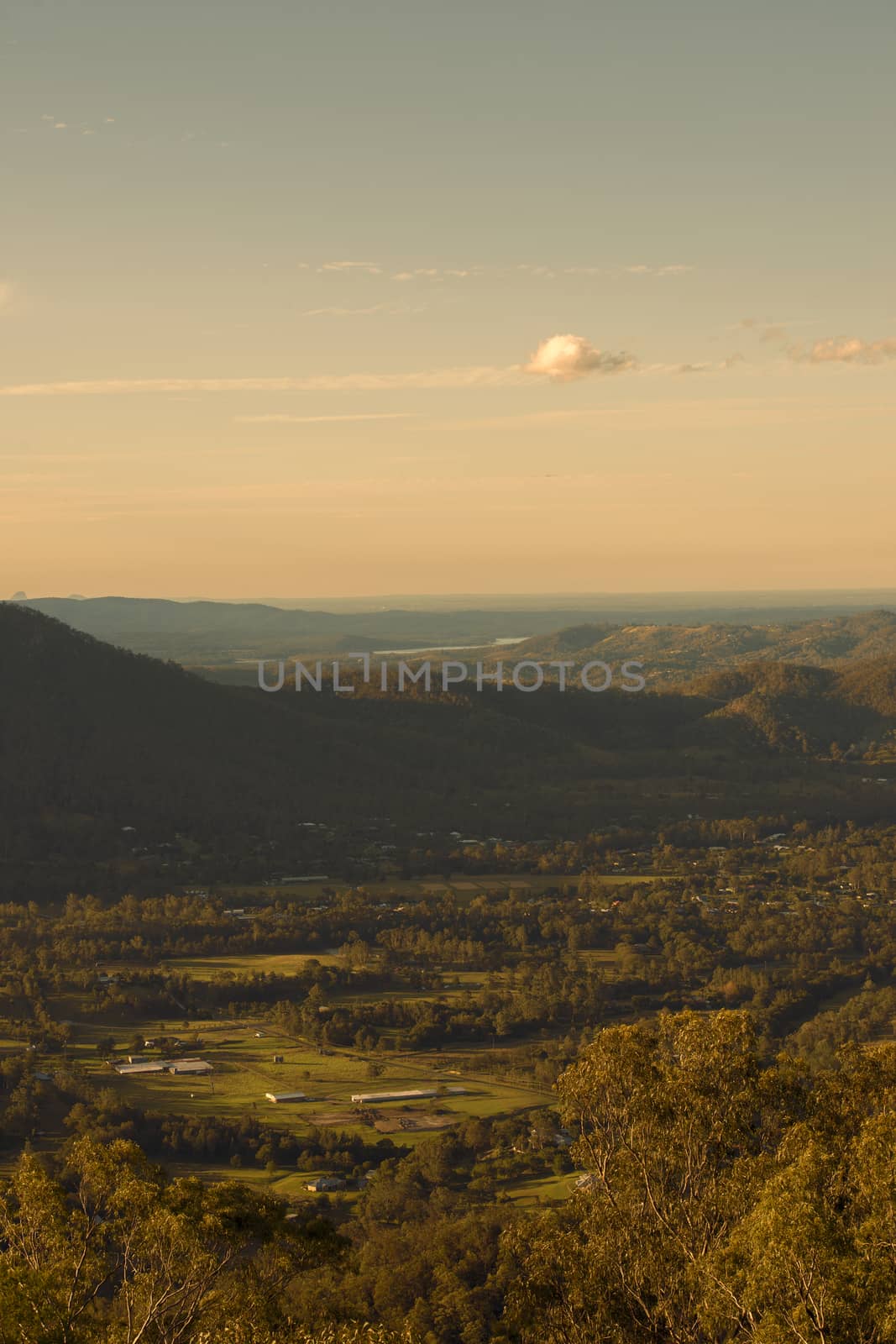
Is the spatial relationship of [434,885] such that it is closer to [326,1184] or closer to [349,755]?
[349,755]

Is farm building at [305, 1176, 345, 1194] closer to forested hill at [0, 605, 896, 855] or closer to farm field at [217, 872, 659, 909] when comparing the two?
farm field at [217, 872, 659, 909]

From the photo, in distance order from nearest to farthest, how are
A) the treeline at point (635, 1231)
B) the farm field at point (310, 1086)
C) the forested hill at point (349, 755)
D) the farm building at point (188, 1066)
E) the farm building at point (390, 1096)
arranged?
the treeline at point (635, 1231) → the farm field at point (310, 1086) → the farm building at point (390, 1096) → the farm building at point (188, 1066) → the forested hill at point (349, 755)

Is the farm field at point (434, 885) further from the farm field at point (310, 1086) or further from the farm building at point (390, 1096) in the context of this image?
the farm building at point (390, 1096)

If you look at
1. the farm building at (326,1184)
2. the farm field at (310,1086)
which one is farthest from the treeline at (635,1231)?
the farm field at (310,1086)

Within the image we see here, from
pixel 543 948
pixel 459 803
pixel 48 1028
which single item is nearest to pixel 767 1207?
pixel 48 1028

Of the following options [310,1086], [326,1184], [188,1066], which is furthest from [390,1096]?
[326,1184]

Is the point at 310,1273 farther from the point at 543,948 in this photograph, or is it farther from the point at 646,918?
the point at 646,918
